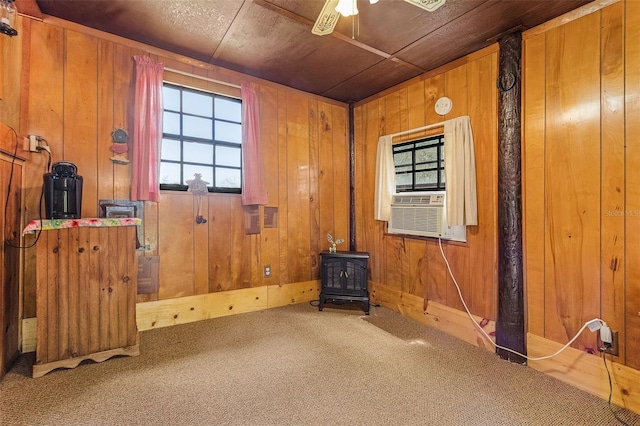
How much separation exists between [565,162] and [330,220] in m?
2.35

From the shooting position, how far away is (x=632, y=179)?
1.68m

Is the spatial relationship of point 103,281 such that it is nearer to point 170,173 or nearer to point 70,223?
point 70,223

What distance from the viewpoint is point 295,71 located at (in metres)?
2.97

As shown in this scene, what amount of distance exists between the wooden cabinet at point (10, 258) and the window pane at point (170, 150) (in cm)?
96

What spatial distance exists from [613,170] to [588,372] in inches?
50.2

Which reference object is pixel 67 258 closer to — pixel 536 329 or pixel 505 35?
pixel 536 329

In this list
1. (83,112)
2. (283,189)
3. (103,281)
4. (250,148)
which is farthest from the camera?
(283,189)

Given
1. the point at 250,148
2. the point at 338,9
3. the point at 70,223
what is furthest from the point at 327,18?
the point at 70,223

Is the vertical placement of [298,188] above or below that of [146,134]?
below

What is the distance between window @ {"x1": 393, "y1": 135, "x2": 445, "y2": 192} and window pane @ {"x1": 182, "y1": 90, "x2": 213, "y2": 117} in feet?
6.67

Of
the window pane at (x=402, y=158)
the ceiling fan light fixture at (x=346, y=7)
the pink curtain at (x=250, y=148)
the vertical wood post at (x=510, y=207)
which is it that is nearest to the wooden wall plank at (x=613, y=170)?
the vertical wood post at (x=510, y=207)

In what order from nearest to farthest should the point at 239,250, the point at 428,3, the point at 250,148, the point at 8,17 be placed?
the point at 428,3 → the point at 8,17 → the point at 250,148 → the point at 239,250

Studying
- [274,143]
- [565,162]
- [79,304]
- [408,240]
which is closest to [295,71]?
[274,143]

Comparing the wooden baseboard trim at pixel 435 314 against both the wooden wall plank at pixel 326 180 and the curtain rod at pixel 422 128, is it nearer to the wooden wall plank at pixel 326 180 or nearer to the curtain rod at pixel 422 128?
the wooden wall plank at pixel 326 180
